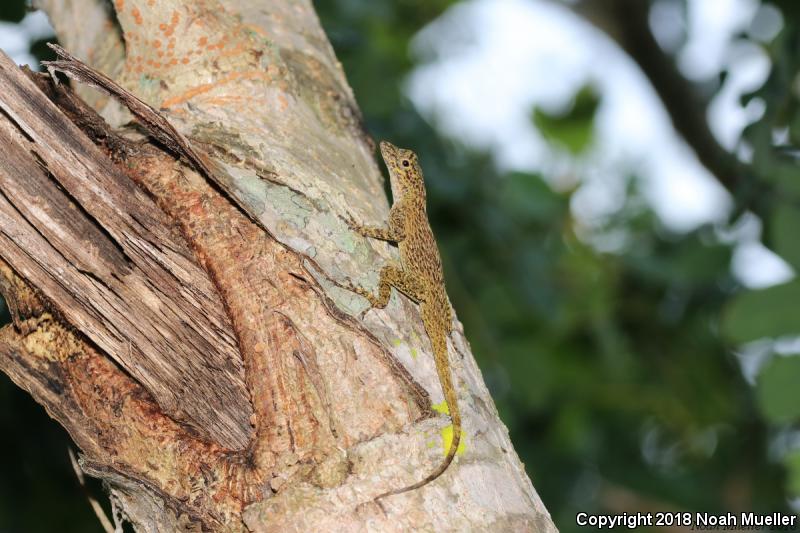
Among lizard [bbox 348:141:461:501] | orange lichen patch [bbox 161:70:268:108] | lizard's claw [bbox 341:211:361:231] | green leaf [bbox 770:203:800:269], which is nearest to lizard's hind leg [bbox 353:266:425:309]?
lizard [bbox 348:141:461:501]

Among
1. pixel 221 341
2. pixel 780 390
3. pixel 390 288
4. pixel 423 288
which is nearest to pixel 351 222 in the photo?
pixel 390 288

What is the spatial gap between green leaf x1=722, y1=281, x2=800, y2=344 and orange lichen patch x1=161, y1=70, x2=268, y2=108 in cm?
209

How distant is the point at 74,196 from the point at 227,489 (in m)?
0.91

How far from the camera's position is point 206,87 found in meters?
2.78

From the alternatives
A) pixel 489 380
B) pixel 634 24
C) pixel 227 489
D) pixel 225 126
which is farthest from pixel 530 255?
pixel 227 489

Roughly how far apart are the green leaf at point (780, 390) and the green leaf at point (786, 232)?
46 cm

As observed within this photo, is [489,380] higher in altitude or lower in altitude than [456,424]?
lower

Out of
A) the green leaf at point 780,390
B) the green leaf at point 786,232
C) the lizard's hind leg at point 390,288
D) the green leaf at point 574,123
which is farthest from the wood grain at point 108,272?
the green leaf at point 574,123

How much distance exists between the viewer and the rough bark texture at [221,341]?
2.10 meters

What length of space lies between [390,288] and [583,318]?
3.86 metres

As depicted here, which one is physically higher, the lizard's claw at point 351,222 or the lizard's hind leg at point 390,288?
the lizard's claw at point 351,222

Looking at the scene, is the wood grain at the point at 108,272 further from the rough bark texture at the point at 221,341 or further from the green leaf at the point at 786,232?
the green leaf at the point at 786,232

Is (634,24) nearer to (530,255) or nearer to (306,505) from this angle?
(530,255)

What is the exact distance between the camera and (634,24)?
257 inches
